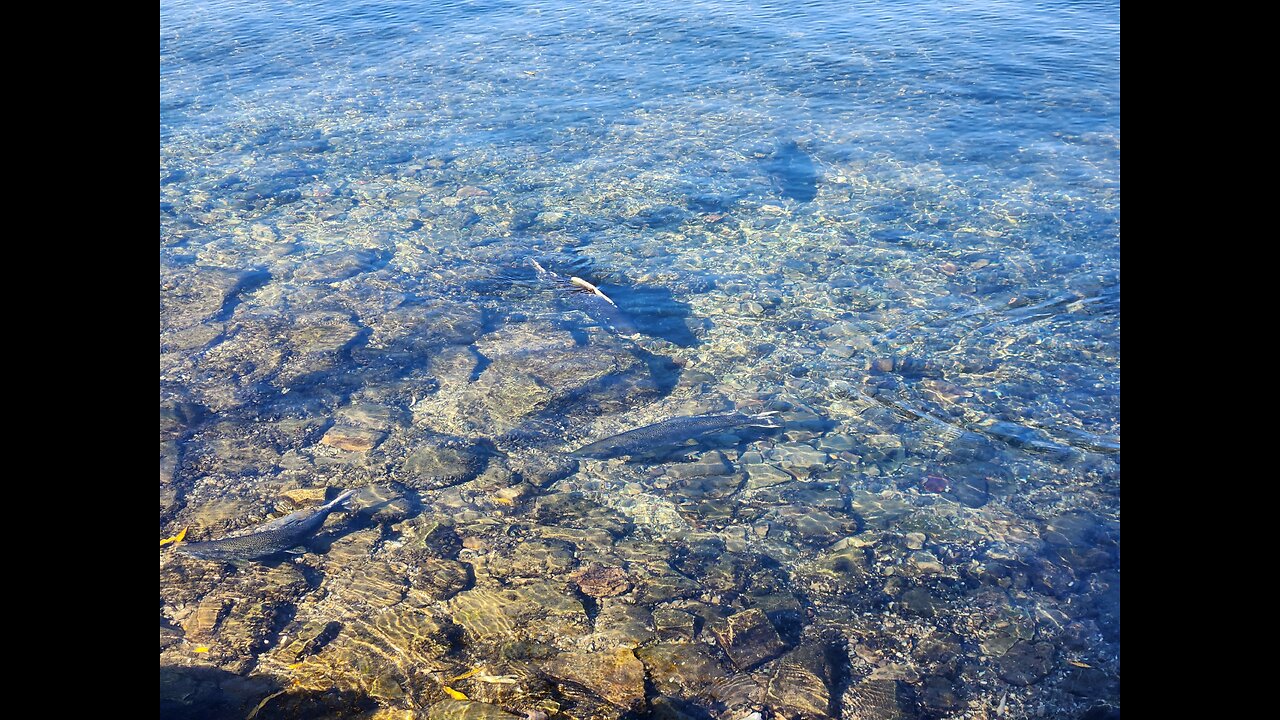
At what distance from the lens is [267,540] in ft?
16.7

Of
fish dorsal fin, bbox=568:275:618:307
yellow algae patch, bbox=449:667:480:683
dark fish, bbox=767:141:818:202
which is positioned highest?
dark fish, bbox=767:141:818:202

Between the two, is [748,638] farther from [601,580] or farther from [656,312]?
[656,312]

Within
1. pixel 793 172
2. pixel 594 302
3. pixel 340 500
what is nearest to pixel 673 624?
pixel 340 500

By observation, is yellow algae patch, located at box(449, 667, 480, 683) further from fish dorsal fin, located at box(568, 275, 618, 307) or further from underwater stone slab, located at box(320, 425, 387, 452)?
fish dorsal fin, located at box(568, 275, 618, 307)

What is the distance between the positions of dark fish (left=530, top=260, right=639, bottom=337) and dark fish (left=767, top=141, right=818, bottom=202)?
3.02 m

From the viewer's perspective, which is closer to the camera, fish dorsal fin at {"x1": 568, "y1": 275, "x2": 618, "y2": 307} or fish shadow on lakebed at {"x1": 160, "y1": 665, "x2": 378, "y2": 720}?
fish shadow on lakebed at {"x1": 160, "y1": 665, "x2": 378, "y2": 720}

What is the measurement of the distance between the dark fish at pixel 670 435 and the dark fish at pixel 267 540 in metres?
1.76

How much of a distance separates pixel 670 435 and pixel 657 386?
29.6 inches

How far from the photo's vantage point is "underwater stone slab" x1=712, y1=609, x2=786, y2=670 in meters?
4.28

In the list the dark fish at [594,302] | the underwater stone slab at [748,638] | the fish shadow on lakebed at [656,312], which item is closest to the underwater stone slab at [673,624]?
the underwater stone slab at [748,638]

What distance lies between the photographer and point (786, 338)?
7.34 meters

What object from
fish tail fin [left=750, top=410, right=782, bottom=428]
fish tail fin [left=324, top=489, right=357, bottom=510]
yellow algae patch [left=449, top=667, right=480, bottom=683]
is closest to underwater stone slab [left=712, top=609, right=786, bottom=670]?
yellow algae patch [left=449, top=667, right=480, bottom=683]
